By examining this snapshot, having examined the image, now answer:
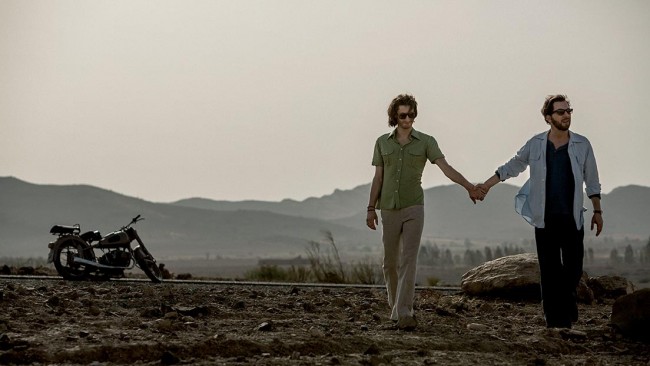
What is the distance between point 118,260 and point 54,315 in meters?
6.36

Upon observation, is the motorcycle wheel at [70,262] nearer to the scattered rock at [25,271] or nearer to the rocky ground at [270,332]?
the rocky ground at [270,332]

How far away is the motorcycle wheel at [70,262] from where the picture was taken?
18.0 meters

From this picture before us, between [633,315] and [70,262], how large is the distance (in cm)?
933

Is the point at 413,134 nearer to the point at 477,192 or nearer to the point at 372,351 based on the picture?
the point at 477,192

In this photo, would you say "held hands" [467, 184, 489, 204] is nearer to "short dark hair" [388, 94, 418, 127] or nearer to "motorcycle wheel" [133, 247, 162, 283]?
"short dark hair" [388, 94, 418, 127]

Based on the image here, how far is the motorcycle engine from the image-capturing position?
18.3m

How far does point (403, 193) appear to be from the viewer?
469 inches

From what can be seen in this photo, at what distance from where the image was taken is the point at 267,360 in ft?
31.6

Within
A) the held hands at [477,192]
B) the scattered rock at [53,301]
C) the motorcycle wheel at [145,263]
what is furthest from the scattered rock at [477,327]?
the motorcycle wheel at [145,263]

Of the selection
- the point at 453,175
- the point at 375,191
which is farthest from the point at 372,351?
the point at 453,175

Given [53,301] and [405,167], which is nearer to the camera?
[405,167]

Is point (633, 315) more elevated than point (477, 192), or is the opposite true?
point (477, 192)

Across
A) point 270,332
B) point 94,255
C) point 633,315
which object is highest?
point 94,255

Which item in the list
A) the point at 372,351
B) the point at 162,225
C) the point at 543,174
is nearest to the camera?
the point at 372,351
